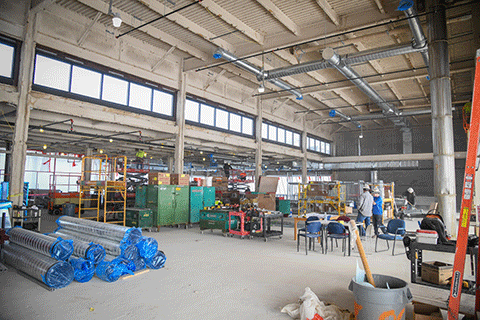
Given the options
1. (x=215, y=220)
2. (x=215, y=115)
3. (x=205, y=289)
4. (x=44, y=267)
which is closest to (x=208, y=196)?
(x=215, y=220)

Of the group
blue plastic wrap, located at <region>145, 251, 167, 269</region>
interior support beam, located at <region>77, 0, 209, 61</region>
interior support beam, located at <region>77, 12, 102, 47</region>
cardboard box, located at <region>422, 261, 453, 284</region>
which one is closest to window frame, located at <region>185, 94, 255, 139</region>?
interior support beam, located at <region>77, 0, 209, 61</region>

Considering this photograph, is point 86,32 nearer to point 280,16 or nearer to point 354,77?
point 280,16

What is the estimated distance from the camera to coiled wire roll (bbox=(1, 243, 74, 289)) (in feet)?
16.1

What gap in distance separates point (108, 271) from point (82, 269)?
445 mm

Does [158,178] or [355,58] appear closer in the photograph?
[355,58]

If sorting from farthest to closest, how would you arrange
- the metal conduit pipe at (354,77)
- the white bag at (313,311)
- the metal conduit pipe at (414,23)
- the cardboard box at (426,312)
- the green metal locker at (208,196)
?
the green metal locker at (208,196), the metal conduit pipe at (354,77), the metal conduit pipe at (414,23), the white bag at (313,311), the cardboard box at (426,312)

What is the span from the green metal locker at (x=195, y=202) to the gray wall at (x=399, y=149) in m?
15.6

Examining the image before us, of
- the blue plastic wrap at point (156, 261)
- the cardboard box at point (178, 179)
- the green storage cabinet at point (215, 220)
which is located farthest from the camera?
the cardboard box at point (178, 179)

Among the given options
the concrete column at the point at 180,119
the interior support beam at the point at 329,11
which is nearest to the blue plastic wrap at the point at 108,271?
the concrete column at the point at 180,119

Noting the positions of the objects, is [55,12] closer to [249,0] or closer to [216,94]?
[249,0]

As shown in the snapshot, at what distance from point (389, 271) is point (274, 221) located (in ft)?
27.1

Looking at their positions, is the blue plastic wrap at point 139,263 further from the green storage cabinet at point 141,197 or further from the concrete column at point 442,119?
the concrete column at point 442,119

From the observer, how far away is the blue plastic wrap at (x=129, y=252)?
5785 mm

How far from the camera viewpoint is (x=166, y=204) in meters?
11.7
